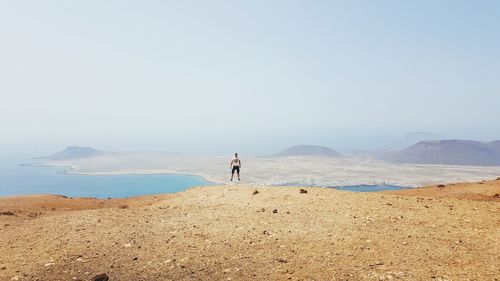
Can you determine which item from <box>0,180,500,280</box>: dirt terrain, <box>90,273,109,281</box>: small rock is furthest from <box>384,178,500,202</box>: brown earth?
<box>90,273,109,281</box>: small rock

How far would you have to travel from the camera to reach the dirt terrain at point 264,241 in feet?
32.5

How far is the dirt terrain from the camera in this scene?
32.5 ft

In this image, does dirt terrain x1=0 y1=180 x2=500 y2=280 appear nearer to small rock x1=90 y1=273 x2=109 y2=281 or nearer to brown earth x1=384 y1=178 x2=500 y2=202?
small rock x1=90 y1=273 x2=109 y2=281

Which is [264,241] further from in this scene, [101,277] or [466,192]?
[466,192]

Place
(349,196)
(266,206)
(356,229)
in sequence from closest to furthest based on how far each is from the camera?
(356,229) < (266,206) < (349,196)

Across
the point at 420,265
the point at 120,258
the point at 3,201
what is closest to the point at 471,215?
the point at 420,265

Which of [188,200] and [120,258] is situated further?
[188,200]

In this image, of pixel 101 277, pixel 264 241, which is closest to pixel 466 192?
pixel 264 241

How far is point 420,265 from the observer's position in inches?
396

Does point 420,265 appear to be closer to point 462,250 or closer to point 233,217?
point 462,250

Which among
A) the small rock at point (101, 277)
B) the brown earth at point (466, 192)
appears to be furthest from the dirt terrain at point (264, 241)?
the brown earth at point (466, 192)

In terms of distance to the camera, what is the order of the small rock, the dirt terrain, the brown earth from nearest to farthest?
the small rock
the dirt terrain
the brown earth

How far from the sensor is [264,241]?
486 inches

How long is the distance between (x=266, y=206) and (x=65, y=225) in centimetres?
928
